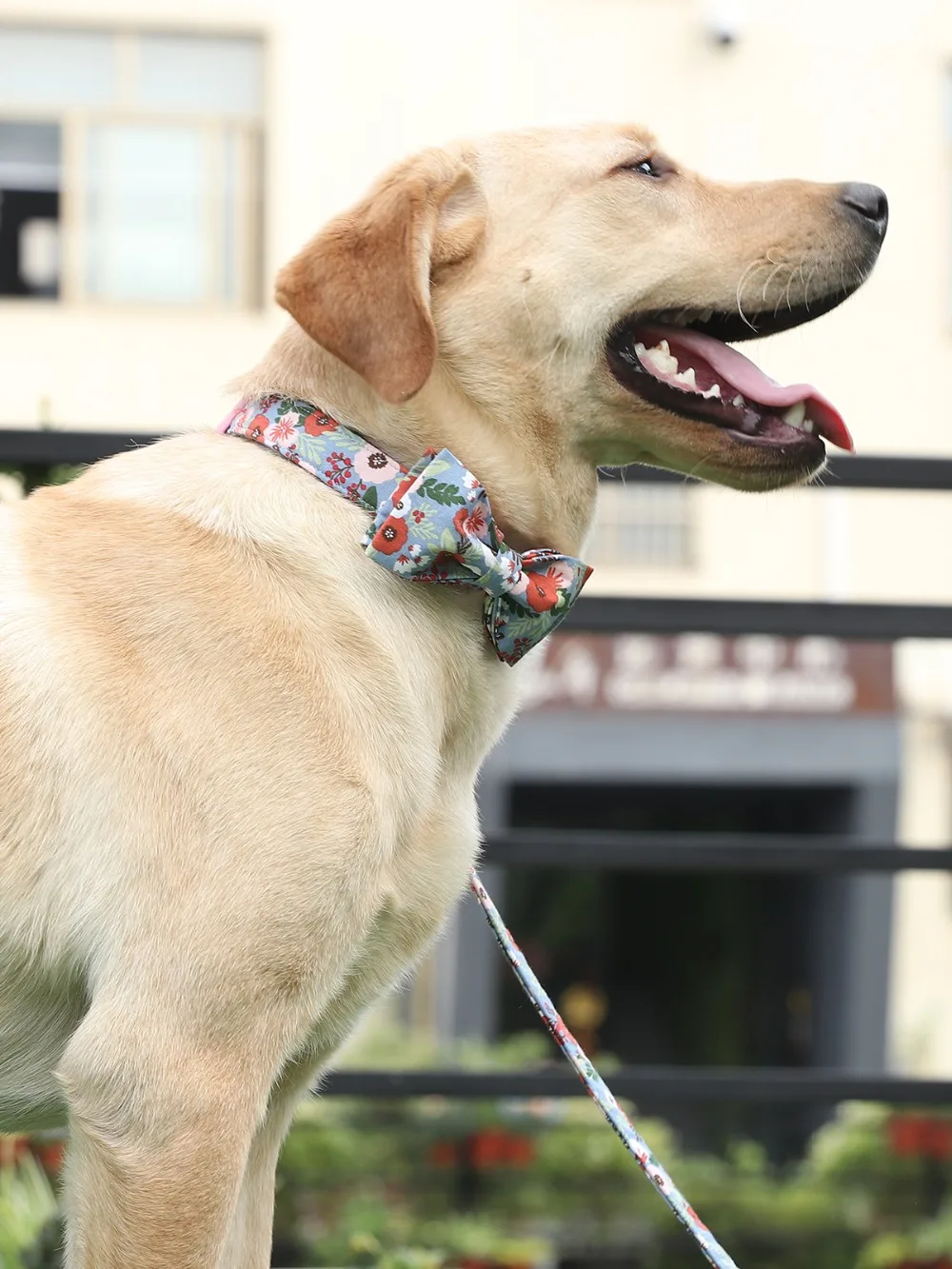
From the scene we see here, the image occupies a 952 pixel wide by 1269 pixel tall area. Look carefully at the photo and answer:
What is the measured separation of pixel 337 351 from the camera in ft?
7.35

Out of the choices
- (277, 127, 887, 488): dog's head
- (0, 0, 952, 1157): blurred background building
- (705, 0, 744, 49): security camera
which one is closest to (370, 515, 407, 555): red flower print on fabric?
(277, 127, 887, 488): dog's head

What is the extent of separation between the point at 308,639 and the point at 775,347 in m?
7.91

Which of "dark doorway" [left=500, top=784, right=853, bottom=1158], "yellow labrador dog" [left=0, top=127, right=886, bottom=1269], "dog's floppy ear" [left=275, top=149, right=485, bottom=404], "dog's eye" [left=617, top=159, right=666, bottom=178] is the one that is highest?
"dog's eye" [left=617, top=159, right=666, bottom=178]

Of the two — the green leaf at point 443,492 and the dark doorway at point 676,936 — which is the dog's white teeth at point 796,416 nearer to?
the green leaf at point 443,492

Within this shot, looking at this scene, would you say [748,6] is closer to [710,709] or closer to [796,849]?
[710,709]

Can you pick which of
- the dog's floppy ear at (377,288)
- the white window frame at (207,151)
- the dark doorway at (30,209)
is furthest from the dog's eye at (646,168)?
the dark doorway at (30,209)

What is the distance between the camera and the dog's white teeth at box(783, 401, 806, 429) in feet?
8.11

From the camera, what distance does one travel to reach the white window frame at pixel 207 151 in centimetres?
1091

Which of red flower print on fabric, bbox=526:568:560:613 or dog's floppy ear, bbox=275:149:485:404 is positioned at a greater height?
dog's floppy ear, bbox=275:149:485:404

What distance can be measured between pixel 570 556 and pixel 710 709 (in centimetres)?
771

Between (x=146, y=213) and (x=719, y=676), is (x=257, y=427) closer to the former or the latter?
(x=719, y=676)

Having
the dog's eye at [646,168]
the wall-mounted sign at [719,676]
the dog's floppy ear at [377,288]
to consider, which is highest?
the dog's eye at [646,168]

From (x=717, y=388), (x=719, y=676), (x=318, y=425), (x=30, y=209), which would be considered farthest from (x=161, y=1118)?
(x=30, y=209)

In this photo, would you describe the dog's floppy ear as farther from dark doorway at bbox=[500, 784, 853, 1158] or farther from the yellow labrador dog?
dark doorway at bbox=[500, 784, 853, 1158]
